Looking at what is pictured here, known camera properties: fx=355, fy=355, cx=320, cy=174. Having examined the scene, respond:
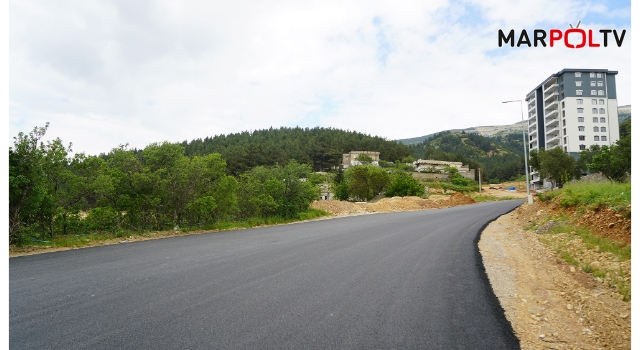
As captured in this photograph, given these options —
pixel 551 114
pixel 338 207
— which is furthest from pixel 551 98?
pixel 338 207

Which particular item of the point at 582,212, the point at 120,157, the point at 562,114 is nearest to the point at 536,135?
the point at 562,114

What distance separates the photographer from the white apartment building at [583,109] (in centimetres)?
7150

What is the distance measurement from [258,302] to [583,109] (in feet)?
286

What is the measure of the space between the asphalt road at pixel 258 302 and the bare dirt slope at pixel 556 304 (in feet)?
0.96

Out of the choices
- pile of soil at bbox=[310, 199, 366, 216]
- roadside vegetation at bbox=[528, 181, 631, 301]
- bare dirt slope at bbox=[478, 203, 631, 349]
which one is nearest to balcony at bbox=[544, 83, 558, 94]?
pile of soil at bbox=[310, 199, 366, 216]

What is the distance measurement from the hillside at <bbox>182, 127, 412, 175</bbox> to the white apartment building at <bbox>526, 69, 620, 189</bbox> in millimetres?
Result: 40016

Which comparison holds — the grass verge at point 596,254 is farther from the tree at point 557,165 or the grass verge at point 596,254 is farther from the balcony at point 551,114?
the balcony at point 551,114

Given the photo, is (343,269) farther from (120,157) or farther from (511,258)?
(120,157)

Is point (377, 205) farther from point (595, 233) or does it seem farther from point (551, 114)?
point (551, 114)

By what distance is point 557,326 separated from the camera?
4586mm

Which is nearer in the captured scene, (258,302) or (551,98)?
(258,302)

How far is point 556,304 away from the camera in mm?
5516

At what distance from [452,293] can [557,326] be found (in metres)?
1.43

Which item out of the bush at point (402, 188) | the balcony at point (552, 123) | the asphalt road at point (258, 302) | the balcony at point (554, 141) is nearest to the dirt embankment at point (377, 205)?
the bush at point (402, 188)
